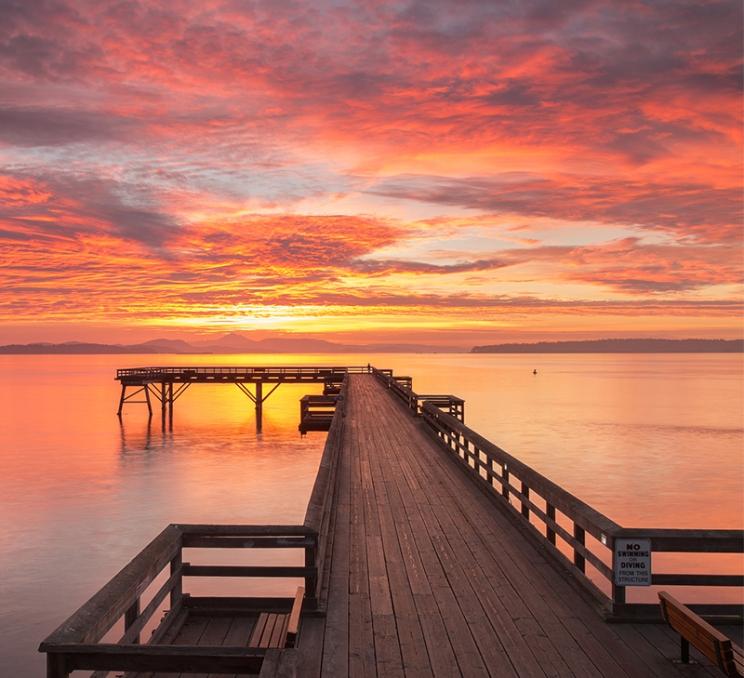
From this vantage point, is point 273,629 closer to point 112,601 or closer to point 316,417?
point 112,601

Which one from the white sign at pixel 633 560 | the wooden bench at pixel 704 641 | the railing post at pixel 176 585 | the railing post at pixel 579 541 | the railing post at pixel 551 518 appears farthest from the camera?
the railing post at pixel 551 518

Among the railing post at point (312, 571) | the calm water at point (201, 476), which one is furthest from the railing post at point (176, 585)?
the calm water at point (201, 476)

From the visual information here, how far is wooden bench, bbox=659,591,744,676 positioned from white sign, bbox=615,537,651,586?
536 millimetres

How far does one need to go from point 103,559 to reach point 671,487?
88.6 feet

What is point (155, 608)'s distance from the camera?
19.8 ft

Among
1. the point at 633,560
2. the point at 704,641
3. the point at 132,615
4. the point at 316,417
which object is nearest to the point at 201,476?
the point at 316,417

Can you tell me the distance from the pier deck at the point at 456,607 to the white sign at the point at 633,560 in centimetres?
48

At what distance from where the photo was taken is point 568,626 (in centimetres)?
655

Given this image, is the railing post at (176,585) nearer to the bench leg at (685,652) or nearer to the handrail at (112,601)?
the handrail at (112,601)

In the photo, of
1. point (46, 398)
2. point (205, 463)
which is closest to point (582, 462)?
point (205, 463)

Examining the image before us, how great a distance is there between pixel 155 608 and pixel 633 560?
4469 mm

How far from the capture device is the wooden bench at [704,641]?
509 cm

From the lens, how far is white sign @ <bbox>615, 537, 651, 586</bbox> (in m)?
6.56

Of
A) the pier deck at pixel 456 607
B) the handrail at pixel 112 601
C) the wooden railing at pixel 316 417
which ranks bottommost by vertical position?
the wooden railing at pixel 316 417
